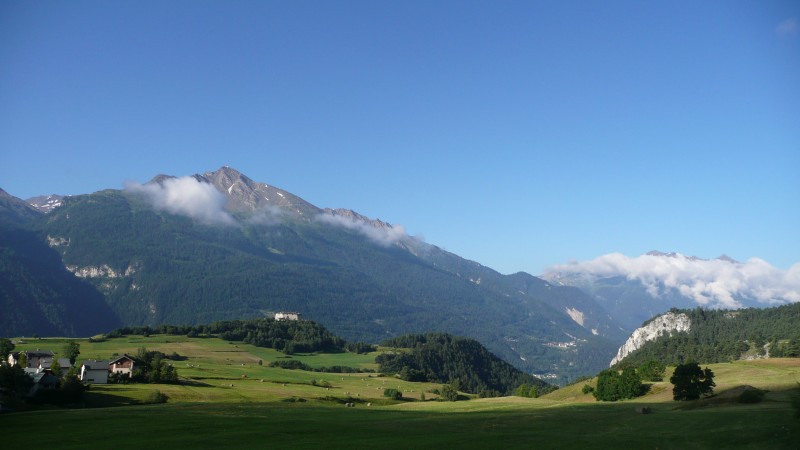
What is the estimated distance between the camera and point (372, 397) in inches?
5591

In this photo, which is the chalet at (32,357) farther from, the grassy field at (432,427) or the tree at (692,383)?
the tree at (692,383)

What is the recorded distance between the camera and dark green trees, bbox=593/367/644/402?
114 meters

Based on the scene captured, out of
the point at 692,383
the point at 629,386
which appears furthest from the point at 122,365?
the point at 692,383

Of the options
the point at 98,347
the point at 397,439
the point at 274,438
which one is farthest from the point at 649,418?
the point at 98,347

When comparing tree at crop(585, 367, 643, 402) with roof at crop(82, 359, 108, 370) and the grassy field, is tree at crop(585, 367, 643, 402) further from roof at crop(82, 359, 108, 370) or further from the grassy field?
roof at crop(82, 359, 108, 370)

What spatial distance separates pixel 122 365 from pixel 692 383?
361 feet

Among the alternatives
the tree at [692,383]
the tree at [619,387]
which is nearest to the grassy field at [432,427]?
the tree at [692,383]

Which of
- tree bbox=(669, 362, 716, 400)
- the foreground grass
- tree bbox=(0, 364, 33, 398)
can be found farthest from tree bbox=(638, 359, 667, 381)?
tree bbox=(0, 364, 33, 398)

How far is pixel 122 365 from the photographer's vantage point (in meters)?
137

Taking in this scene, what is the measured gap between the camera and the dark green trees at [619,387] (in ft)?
375

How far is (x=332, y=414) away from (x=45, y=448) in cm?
3722

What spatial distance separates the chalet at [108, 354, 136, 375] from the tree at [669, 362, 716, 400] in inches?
4079

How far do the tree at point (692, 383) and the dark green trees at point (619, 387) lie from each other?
19.8 metres

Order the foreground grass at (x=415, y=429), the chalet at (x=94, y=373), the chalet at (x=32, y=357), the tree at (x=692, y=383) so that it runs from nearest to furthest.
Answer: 1. the foreground grass at (x=415, y=429)
2. the tree at (x=692, y=383)
3. the chalet at (x=94, y=373)
4. the chalet at (x=32, y=357)
